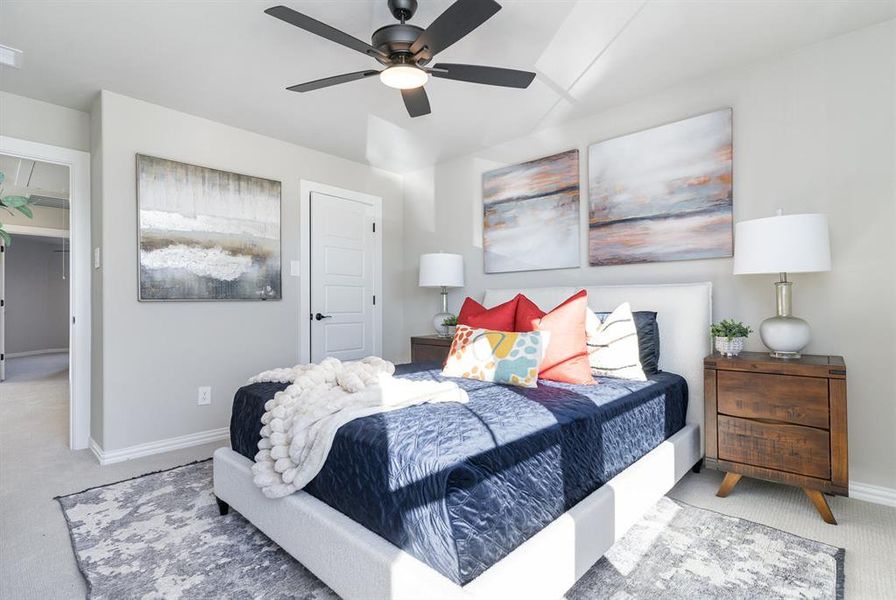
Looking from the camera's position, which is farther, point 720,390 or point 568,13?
point 720,390

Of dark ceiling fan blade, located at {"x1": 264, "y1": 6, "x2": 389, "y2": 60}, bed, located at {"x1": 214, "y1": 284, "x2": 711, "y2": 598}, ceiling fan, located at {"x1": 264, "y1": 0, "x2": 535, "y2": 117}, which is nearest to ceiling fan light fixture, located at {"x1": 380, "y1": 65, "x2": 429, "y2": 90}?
ceiling fan, located at {"x1": 264, "y1": 0, "x2": 535, "y2": 117}

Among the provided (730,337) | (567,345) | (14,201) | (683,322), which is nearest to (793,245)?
(730,337)

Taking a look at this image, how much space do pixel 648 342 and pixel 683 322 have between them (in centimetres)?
26

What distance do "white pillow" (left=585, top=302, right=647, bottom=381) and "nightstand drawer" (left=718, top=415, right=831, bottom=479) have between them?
487 mm

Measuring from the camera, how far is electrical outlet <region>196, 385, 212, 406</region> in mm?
3342

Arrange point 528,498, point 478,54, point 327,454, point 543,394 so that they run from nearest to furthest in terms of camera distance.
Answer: point 528,498 < point 327,454 < point 543,394 < point 478,54

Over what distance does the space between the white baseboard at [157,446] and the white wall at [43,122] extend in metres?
2.15

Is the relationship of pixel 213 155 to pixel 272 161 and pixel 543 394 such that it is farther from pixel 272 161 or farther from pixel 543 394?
pixel 543 394

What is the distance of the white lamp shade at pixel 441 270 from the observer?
3.92 meters

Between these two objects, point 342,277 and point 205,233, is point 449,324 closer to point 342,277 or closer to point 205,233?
point 342,277

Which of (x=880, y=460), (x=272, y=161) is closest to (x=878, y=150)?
(x=880, y=460)

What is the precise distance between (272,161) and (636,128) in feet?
9.61

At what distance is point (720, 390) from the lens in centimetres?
229

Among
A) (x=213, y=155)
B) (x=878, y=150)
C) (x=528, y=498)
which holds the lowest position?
(x=528, y=498)
